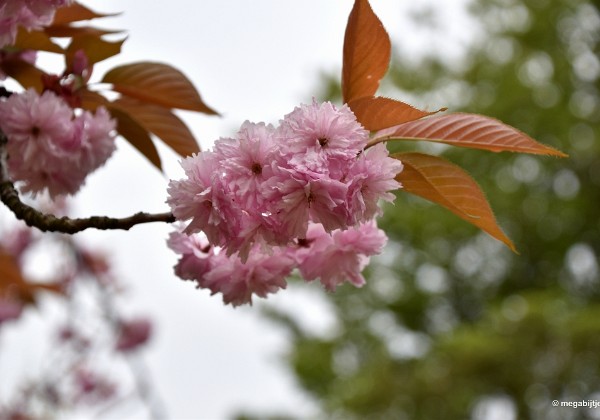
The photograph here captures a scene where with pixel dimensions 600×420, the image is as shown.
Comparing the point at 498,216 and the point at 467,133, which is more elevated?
the point at 467,133

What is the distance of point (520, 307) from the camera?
4.54 metres

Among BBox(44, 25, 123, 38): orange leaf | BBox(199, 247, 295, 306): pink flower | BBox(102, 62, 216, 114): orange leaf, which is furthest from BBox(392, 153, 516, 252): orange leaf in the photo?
BBox(44, 25, 123, 38): orange leaf

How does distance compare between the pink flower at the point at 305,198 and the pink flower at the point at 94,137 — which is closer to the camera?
the pink flower at the point at 305,198

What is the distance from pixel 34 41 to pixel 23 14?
0.20 feet

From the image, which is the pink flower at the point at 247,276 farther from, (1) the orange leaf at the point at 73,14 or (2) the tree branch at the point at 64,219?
(1) the orange leaf at the point at 73,14

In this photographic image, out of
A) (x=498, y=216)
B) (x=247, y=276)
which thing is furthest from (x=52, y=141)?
(x=498, y=216)

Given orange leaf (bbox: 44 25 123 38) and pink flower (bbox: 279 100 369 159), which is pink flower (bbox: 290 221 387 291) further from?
orange leaf (bbox: 44 25 123 38)

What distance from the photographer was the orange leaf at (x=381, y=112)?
522 mm

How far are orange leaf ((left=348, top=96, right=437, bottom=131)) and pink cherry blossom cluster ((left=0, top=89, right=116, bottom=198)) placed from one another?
11.2 inches

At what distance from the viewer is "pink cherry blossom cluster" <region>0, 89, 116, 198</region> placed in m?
0.67

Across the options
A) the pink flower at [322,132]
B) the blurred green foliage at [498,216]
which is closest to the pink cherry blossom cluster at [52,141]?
the pink flower at [322,132]

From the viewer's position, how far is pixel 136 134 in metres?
0.79

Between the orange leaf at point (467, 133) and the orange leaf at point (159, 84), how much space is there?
26cm

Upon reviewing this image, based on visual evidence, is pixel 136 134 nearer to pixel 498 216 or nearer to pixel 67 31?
pixel 67 31
